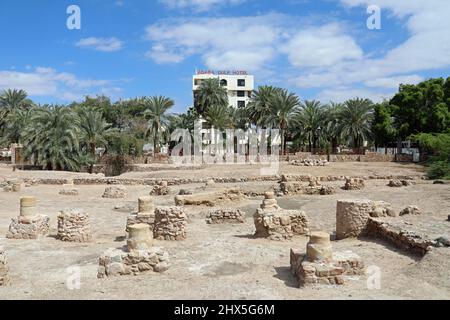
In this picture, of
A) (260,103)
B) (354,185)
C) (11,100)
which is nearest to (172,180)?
(354,185)

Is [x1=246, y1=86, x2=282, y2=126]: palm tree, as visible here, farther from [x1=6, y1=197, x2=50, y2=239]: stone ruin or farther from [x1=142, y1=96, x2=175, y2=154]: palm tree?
[x1=6, y1=197, x2=50, y2=239]: stone ruin

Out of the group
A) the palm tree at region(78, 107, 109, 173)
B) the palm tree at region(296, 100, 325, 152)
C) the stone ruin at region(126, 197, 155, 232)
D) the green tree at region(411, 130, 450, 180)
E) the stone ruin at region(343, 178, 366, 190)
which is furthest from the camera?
the palm tree at region(296, 100, 325, 152)

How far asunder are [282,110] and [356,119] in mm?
7394

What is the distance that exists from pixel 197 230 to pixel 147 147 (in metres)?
48.5

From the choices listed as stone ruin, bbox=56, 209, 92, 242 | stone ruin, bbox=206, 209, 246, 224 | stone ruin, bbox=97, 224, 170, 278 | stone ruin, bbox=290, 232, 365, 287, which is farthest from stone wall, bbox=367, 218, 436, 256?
stone ruin, bbox=56, 209, 92, 242

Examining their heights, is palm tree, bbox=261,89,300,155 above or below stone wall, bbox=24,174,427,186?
above

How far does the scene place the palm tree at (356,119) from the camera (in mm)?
40406

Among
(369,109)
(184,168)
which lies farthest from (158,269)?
(369,109)

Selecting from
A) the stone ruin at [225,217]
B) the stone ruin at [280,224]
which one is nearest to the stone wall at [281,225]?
the stone ruin at [280,224]

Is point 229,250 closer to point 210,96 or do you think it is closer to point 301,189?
point 301,189

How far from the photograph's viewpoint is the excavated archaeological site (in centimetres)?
632

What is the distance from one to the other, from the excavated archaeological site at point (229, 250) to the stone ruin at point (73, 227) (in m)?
0.03

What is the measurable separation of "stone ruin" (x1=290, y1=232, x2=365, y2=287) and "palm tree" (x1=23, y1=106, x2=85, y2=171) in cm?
3112

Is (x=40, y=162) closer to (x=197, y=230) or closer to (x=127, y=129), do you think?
(x=127, y=129)
